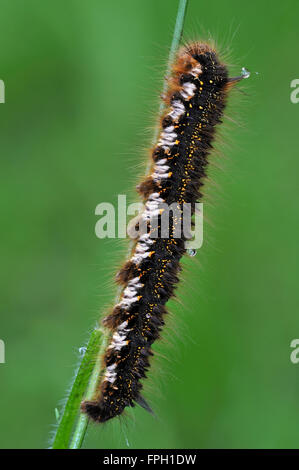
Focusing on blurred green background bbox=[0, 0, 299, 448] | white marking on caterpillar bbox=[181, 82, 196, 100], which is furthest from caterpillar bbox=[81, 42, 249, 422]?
blurred green background bbox=[0, 0, 299, 448]

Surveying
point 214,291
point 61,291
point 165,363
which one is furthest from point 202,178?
point 61,291

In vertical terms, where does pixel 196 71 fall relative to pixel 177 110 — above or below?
above

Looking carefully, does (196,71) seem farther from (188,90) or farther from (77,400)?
(77,400)

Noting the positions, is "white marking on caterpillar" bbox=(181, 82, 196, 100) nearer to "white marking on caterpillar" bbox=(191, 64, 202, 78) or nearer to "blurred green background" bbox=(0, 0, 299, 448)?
"white marking on caterpillar" bbox=(191, 64, 202, 78)

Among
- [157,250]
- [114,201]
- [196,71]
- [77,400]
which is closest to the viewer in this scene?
[77,400]

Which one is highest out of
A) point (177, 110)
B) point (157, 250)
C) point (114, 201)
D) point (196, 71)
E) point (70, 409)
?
point (196, 71)

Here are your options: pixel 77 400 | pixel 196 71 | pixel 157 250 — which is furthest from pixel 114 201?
pixel 77 400

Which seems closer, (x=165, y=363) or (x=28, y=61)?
(x=165, y=363)
